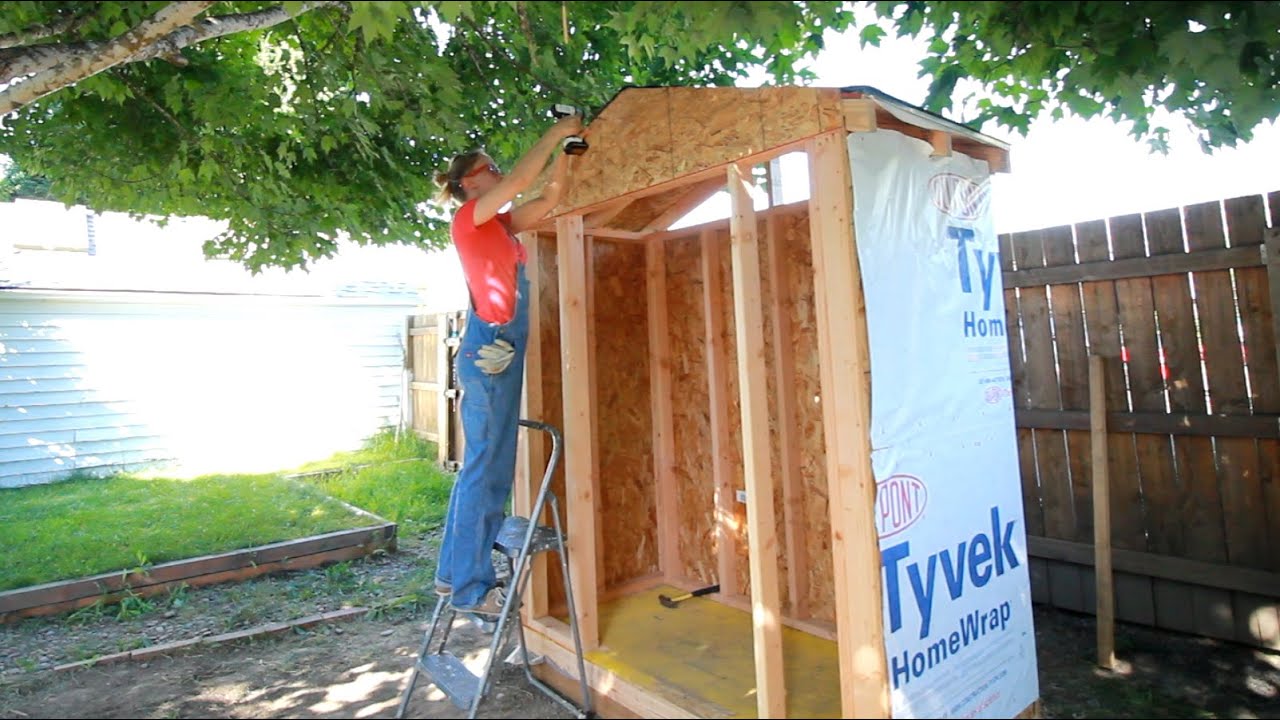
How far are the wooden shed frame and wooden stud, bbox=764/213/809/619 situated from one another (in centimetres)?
3

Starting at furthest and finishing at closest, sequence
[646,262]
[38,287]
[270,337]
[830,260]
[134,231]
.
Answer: [134,231] < [270,337] < [38,287] < [646,262] < [830,260]

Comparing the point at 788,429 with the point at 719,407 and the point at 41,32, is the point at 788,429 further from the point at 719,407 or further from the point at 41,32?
the point at 41,32

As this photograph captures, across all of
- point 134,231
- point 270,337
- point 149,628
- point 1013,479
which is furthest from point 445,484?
point 134,231

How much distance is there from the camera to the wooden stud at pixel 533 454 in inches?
161

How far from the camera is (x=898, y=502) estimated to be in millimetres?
2715

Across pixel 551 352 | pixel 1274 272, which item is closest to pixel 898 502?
pixel 551 352

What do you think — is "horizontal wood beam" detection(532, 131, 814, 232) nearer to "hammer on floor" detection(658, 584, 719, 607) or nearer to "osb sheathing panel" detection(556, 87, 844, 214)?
"osb sheathing panel" detection(556, 87, 844, 214)

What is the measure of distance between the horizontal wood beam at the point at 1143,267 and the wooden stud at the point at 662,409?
2396mm

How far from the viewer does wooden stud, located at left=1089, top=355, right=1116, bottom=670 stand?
404 cm

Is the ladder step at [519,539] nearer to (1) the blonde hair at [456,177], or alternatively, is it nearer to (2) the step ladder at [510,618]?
(2) the step ladder at [510,618]

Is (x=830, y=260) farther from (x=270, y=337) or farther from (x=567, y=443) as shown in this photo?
(x=270, y=337)

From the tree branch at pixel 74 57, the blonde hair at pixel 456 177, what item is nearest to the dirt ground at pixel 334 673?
the blonde hair at pixel 456 177

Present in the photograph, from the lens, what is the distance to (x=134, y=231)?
1384 cm

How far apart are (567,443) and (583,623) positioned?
954 millimetres
